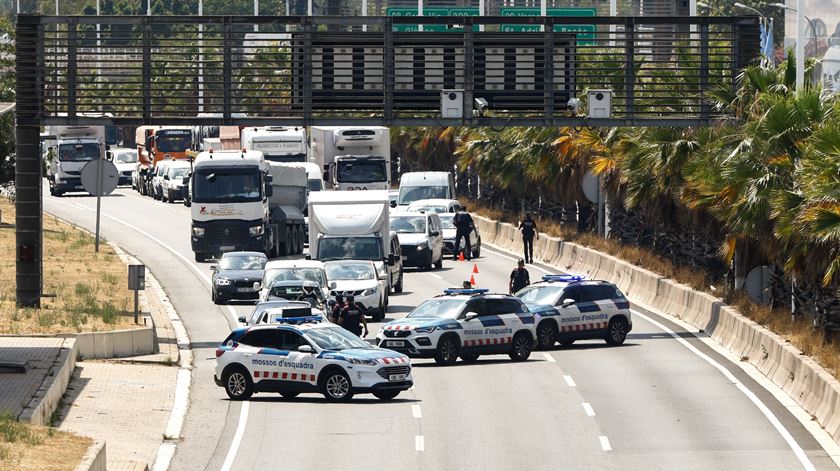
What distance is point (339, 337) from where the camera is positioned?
29.9 m

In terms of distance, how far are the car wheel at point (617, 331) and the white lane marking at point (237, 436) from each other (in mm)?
10916

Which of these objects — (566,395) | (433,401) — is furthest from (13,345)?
(566,395)

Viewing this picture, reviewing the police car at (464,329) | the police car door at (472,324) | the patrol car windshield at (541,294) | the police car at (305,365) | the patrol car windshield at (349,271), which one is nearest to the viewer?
the police car at (305,365)

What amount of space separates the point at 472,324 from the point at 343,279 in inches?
322

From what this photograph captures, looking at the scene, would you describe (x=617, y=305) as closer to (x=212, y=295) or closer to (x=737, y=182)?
(x=737, y=182)

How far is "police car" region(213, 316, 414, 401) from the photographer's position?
95.3ft

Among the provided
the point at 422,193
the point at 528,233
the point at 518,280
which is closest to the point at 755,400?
the point at 518,280

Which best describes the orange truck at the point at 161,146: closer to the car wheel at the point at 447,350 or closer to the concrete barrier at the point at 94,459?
the car wheel at the point at 447,350

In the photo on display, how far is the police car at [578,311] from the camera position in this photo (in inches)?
1449

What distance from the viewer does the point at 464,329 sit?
113 feet

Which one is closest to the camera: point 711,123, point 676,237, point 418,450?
point 418,450

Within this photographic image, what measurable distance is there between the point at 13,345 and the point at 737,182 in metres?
15.8

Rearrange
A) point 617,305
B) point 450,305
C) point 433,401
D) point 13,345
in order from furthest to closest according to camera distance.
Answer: point 617,305 → point 450,305 → point 13,345 → point 433,401

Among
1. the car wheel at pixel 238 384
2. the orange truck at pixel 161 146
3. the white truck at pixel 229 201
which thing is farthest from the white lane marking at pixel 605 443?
the orange truck at pixel 161 146
